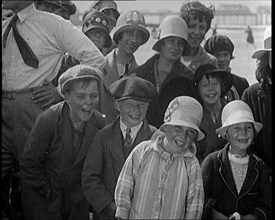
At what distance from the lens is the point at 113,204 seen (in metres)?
2.26

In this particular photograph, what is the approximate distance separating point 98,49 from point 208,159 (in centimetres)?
74

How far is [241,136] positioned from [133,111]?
494 millimetres

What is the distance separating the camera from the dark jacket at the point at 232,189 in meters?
2.25

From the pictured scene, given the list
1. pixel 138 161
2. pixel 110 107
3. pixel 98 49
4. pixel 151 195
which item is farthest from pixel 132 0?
pixel 151 195

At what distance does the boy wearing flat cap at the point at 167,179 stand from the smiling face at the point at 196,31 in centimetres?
47

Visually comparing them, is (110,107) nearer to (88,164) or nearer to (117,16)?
(88,164)

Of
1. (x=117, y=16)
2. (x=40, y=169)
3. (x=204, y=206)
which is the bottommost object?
(x=204, y=206)

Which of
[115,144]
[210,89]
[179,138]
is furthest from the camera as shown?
[210,89]

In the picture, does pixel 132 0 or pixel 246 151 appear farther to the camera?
pixel 132 0

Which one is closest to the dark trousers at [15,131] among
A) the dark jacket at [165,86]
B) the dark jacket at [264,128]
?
the dark jacket at [165,86]

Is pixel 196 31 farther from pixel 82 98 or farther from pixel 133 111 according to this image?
pixel 82 98

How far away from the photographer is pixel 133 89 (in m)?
2.28

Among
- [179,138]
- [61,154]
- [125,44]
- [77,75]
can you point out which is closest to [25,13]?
[77,75]

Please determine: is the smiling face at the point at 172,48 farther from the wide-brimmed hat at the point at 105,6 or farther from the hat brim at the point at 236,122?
the hat brim at the point at 236,122
